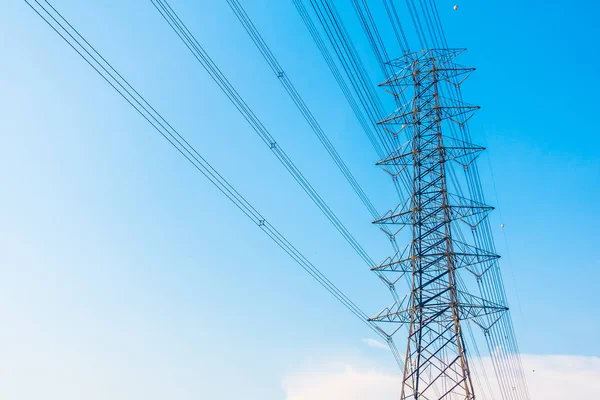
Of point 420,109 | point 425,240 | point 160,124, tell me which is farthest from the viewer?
point 420,109

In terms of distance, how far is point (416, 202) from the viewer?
21.0 m

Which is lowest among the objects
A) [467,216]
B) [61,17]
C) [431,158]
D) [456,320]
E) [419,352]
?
[419,352]

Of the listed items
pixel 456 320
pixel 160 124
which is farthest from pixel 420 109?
pixel 160 124

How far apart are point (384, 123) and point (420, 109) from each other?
1.97 m

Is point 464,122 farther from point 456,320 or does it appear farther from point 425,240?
point 456,320

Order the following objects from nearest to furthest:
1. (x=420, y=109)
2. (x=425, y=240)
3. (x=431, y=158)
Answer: (x=425, y=240) → (x=431, y=158) → (x=420, y=109)

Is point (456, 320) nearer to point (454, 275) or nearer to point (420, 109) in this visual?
point (454, 275)

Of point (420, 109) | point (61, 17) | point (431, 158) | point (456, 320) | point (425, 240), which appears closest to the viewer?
point (61, 17)

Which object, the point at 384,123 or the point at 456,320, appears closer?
the point at 456,320

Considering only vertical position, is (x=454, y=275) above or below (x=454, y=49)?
below

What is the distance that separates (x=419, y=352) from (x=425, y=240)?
4.88m

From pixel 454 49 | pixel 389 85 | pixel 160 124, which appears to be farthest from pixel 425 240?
pixel 160 124

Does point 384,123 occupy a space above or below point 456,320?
above

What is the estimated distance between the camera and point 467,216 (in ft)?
66.9
